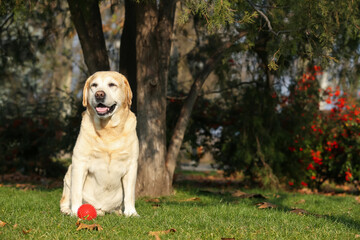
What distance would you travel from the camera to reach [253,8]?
6.11 metres

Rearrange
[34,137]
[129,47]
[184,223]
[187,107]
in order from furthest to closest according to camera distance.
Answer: [34,137] → [129,47] → [187,107] → [184,223]

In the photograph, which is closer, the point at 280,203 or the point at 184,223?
the point at 184,223

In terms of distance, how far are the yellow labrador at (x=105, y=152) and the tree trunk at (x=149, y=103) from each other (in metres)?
2.28

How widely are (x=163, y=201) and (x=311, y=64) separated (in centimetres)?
501

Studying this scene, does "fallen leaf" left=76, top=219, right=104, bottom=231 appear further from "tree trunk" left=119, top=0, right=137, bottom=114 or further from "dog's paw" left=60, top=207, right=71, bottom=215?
"tree trunk" left=119, top=0, right=137, bottom=114

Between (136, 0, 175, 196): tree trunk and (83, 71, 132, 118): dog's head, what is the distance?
238cm

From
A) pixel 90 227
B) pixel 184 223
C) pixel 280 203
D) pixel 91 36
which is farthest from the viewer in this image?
pixel 91 36

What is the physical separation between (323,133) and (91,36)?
580cm

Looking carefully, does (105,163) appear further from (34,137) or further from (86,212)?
(34,137)

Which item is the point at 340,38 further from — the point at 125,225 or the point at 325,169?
the point at 125,225

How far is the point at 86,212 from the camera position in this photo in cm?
455

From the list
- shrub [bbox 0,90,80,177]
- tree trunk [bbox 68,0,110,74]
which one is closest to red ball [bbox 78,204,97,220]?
tree trunk [bbox 68,0,110,74]

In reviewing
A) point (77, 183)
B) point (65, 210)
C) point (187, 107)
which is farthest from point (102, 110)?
point (187, 107)

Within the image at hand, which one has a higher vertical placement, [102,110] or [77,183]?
[102,110]
